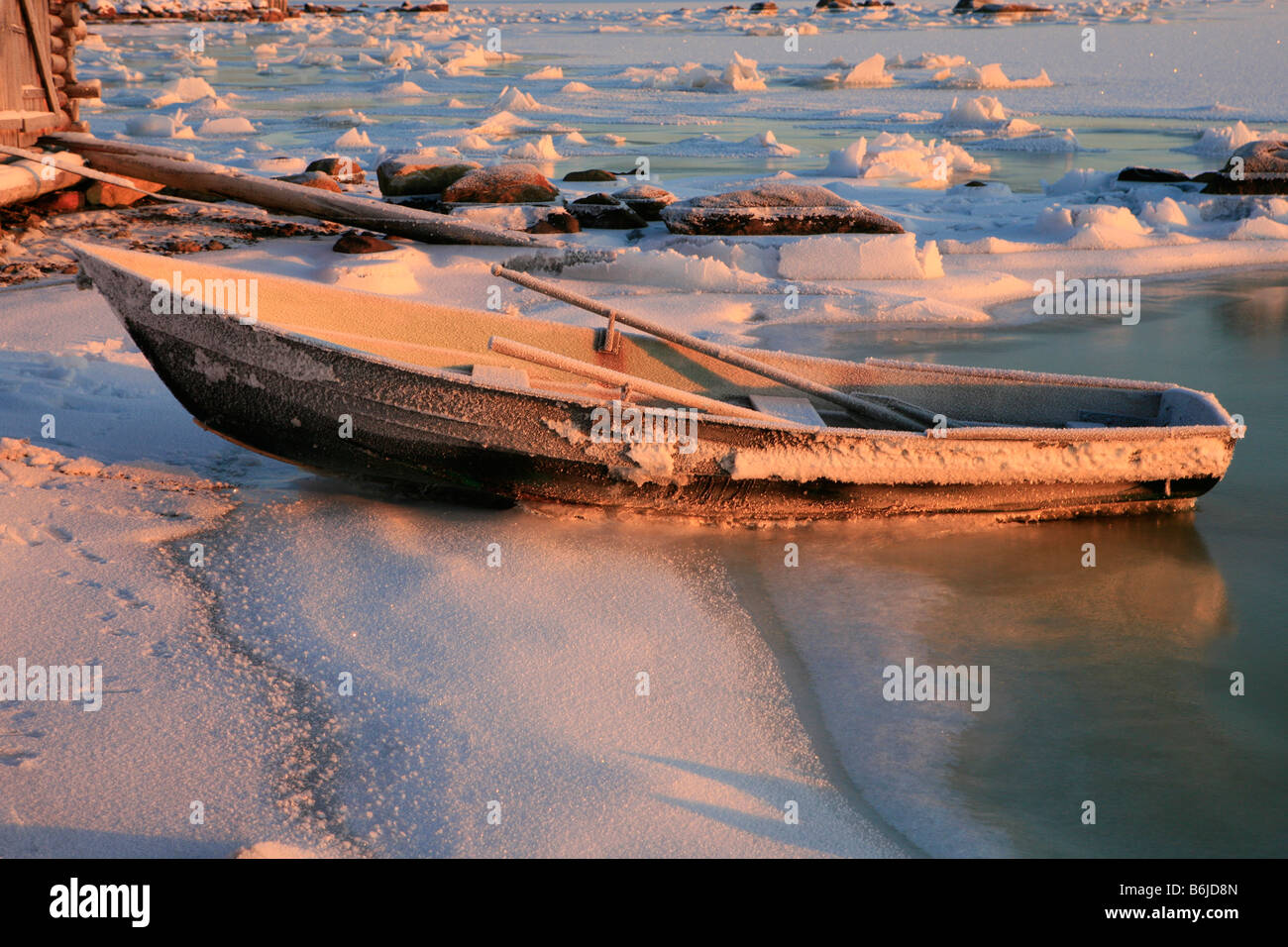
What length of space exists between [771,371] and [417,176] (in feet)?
25.2

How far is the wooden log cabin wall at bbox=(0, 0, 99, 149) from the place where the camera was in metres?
10.7

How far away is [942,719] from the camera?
4121 millimetres

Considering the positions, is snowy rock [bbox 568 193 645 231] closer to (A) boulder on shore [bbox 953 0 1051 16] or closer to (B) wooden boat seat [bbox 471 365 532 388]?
(B) wooden boat seat [bbox 471 365 532 388]

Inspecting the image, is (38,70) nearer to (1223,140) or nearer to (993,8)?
(1223,140)

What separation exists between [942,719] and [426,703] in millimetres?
1793

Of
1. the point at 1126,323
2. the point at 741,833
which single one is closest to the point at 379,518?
the point at 741,833

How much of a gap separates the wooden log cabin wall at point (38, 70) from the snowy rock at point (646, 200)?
5.51 meters

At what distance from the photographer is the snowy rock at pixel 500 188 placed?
38.5 ft

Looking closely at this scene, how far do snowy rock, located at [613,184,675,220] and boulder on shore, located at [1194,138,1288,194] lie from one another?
21.0 ft

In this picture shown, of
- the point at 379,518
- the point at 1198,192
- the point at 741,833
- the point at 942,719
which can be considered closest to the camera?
the point at 741,833

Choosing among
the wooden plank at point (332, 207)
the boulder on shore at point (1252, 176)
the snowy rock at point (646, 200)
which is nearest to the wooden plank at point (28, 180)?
the wooden plank at point (332, 207)

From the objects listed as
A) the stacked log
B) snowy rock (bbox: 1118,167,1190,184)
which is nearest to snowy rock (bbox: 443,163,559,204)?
the stacked log

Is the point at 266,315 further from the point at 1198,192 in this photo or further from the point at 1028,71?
the point at 1028,71

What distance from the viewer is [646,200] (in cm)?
1204
